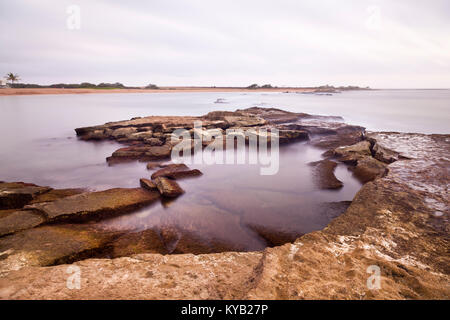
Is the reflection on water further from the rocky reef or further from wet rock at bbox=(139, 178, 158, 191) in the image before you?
wet rock at bbox=(139, 178, 158, 191)

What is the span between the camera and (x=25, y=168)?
28.5ft

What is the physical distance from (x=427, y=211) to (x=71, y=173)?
32.5 ft

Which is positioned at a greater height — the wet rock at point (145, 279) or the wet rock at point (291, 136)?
the wet rock at point (291, 136)

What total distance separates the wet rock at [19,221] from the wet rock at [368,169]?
8150 mm

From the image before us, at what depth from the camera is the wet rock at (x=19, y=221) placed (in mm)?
3815

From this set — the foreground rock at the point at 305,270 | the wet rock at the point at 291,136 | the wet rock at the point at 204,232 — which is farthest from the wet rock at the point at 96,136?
the foreground rock at the point at 305,270

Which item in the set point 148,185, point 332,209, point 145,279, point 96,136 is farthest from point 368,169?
point 96,136

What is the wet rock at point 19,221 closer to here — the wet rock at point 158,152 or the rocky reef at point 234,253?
the rocky reef at point 234,253

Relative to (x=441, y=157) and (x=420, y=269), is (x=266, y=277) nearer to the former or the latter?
(x=420, y=269)

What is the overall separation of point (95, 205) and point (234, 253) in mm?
3540

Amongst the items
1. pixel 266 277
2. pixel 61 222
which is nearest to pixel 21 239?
pixel 61 222

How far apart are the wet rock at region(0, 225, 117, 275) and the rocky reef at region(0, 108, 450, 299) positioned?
0.5 inches

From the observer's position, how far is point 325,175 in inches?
295

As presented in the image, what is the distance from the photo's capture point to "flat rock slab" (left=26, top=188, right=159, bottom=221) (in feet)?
14.6
